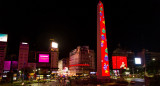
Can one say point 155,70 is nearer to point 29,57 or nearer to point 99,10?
point 99,10

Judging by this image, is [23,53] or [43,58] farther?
[23,53]

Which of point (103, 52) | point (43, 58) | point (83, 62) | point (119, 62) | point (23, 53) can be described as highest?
point (23, 53)

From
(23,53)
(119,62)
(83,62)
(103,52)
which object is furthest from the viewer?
(83,62)

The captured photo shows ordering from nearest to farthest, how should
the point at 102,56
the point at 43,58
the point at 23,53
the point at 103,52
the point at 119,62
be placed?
1. the point at 102,56
2. the point at 103,52
3. the point at 43,58
4. the point at 119,62
5. the point at 23,53

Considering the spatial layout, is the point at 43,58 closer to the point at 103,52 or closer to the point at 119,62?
the point at 103,52

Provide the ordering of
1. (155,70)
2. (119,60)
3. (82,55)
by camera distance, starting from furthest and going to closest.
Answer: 1. (82,55)
2. (119,60)
3. (155,70)

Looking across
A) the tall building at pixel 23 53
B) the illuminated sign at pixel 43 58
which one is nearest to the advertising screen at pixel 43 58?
the illuminated sign at pixel 43 58

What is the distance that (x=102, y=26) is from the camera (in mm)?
45125

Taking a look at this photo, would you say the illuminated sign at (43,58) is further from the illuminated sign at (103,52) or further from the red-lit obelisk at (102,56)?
the illuminated sign at (103,52)

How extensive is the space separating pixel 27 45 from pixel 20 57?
11263 millimetres

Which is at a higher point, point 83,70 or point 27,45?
point 27,45

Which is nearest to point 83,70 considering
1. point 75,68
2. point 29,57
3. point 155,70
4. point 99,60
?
point 75,68

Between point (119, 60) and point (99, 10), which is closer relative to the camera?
point (99, 10)

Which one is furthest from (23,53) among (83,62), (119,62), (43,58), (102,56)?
(102,56)
